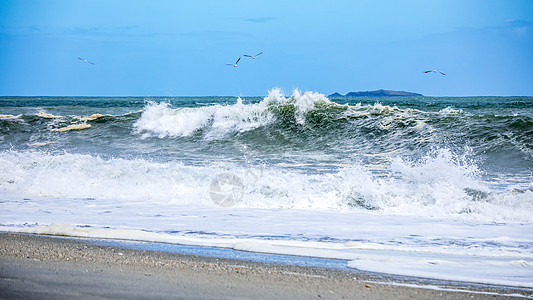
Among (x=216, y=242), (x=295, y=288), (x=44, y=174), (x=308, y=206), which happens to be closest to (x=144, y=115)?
(x=44, y=174)

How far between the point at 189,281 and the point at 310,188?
173 inches

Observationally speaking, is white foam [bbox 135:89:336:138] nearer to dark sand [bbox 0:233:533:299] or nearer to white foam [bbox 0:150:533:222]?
white foam [bbox 0:150:533:222]

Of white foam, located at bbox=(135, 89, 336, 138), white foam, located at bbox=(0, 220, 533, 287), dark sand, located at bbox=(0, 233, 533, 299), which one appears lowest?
white foam, located at bbox=(0, 220, 533, 287)

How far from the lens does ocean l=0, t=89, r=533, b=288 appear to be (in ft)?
15.7

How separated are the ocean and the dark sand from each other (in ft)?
1.14

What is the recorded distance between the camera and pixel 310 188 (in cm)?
764

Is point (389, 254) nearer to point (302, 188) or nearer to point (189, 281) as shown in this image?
point (189, 281)

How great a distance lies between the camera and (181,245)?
477 cm

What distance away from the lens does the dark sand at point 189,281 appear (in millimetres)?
3191

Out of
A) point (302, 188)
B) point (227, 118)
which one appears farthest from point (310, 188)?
point (227, 118)

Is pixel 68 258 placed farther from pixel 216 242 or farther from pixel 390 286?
pixel 390 286

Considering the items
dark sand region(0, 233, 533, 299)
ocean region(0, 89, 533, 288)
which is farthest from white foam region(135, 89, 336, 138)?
dark sand region(0, 233, 533, 299)

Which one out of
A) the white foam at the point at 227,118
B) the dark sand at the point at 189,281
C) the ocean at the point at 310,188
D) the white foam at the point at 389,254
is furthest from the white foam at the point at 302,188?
the white foam at the point at 227,118

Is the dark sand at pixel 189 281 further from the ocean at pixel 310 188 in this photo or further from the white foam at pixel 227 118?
the white foam at pixel 227 118
